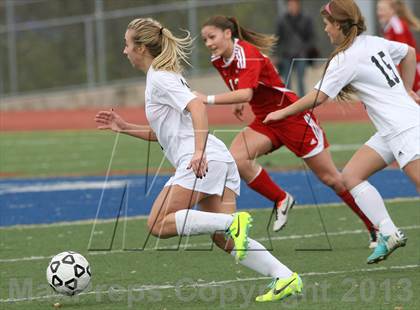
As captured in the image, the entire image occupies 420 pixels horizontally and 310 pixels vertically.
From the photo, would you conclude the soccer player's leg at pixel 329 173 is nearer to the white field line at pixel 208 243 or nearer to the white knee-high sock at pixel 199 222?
the white field line at pixel 208 243

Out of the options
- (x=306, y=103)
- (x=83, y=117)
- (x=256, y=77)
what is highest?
(x=306, y=103)

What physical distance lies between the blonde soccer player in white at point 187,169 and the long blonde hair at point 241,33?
7.38 ft

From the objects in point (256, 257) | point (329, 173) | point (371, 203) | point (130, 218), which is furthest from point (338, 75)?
point (130, 218)

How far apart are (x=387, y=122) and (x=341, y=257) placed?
5.09ft

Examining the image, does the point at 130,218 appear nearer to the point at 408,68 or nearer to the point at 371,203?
the point at 371,203

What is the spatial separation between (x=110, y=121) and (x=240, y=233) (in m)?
1.37

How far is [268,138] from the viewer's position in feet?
32.1

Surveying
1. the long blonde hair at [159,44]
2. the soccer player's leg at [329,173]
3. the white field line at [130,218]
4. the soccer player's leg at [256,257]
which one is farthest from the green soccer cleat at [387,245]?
the white field line at [130,218]

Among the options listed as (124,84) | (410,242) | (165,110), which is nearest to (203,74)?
(124,84)

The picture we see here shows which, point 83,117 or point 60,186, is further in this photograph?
point 83,117

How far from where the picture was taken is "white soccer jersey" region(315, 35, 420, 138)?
7609mm

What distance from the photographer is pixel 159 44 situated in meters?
7.34

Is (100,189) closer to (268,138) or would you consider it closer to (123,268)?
(268,138)

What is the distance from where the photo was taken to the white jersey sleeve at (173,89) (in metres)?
7.01
